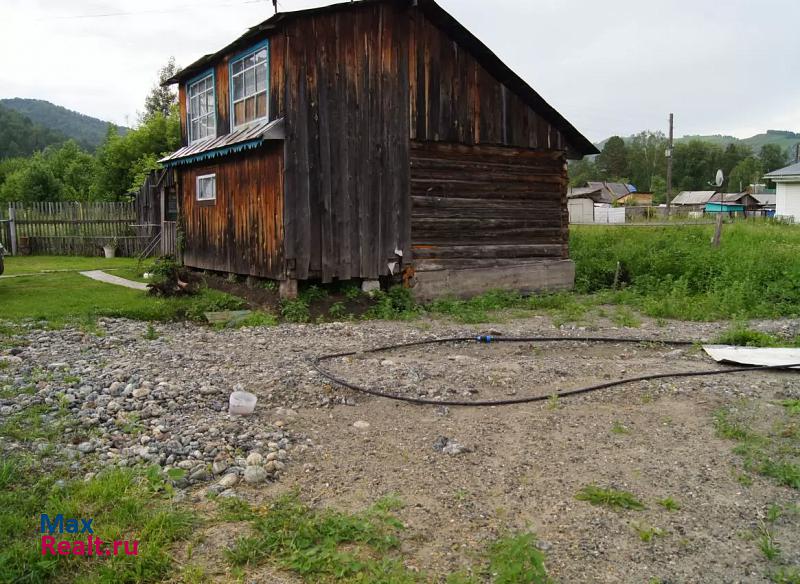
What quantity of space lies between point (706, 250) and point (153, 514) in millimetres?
15117

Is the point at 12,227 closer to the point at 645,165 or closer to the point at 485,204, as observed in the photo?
the point at 485,204

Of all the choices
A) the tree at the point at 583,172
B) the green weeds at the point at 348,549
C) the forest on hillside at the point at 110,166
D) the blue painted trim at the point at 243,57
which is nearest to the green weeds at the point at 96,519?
the green weeds at the point at 348,549

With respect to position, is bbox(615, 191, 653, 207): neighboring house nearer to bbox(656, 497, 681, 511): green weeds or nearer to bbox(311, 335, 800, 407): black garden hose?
bbox(311, 335, 800, 407): black garden hose

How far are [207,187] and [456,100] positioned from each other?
18.5ft

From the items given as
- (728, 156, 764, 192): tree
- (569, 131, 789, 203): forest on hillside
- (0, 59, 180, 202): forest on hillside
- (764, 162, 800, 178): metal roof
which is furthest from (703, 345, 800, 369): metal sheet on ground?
(728, 156, 764, 192): tree

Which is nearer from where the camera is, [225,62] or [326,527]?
[326,527]

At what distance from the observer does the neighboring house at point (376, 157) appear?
37.5 feet

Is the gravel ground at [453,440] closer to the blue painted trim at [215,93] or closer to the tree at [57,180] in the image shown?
the blue painted trim at [215,93]

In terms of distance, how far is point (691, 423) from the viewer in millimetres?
5562

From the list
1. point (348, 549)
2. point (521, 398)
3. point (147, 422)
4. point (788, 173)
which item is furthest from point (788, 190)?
point (348, 549)

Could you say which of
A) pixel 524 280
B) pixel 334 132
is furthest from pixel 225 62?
pixel 524 280

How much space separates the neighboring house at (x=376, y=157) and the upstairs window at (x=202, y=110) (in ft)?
0.22

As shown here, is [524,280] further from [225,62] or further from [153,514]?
[153,514]

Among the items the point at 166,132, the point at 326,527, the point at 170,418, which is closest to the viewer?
the point at 326,527
